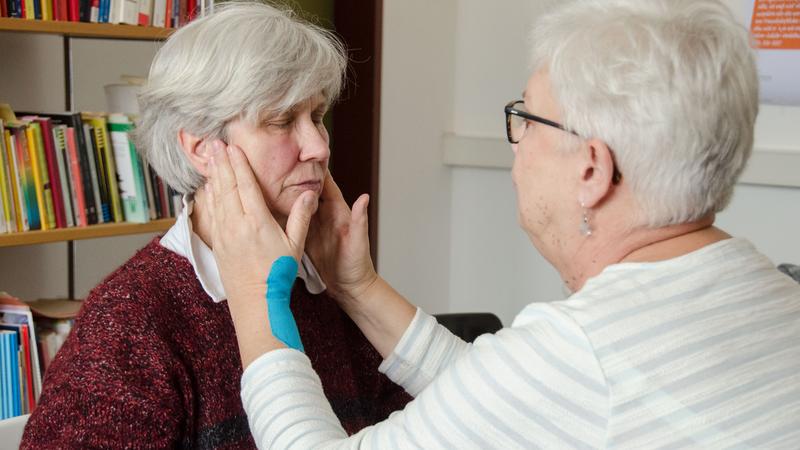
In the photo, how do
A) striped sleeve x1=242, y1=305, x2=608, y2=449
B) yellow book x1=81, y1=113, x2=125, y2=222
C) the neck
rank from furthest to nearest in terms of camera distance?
yellow book x1=81, y1=113, x2=125, y2=222
the neck
striped sleeve x1=242, y1=305, x2=608, y2=449

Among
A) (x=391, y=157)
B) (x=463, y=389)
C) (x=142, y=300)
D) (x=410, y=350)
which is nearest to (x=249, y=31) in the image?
(x=142, y=300)

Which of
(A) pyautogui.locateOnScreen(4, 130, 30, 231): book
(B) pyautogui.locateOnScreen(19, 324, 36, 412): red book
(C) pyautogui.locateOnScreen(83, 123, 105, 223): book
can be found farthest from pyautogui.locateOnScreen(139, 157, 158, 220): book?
(B) pyautogui.locateOnScreen(19, 324, 36, 412): red book

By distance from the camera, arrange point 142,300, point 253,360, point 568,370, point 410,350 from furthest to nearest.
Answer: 1. point 410,350
2. point 142,300
3. point 253,360
4. point 568,370

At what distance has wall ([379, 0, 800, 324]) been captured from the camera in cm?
380

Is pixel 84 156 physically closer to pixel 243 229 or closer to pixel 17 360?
pixel 17 360

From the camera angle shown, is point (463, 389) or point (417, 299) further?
point (417, 299)

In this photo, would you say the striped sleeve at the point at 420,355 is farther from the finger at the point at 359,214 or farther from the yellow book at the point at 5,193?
the yellow book at the point at 5,193

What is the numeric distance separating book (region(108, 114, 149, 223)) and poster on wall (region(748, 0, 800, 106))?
6.64ft

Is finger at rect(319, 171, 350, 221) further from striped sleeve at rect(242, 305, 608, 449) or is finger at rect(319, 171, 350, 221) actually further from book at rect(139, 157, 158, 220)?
book at rect(139, 157, 158, 220)

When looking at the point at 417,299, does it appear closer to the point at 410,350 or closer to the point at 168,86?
the point at 410,350

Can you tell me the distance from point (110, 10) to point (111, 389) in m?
1.47

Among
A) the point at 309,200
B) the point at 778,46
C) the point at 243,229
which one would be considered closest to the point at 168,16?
the point at 309,200

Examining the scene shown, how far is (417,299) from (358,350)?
2.17 meters

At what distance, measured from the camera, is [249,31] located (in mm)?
1581
